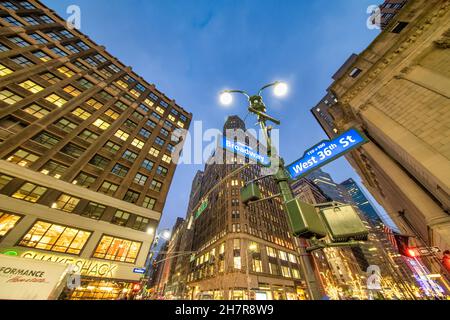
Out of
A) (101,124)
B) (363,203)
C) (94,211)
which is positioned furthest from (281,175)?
(363,203)

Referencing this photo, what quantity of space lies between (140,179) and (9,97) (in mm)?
16558

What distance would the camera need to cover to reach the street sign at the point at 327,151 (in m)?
4.09

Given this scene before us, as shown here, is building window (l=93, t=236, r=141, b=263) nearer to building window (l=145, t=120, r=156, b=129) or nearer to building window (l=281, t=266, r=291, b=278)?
building window (l=145, t=120, r=156, b=129)

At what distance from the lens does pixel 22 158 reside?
1673 centimetres

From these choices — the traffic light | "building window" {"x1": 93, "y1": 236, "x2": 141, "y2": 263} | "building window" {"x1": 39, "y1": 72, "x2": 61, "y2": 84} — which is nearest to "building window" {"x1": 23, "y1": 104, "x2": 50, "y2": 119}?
"building window" {"x1": 39, "y1": 72, "x2": 61, "y2": 84}

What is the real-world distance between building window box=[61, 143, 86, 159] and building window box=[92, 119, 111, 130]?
441 centimetres

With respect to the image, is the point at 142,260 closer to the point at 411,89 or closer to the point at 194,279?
the point at 411,89

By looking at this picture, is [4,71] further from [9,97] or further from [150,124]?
[150,124]

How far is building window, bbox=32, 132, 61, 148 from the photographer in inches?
734

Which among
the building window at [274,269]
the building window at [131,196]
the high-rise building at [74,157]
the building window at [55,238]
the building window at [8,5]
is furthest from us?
the building window at [274,269]

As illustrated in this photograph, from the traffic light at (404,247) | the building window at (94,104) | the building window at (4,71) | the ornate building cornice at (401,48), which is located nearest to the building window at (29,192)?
the building window at (94,104)

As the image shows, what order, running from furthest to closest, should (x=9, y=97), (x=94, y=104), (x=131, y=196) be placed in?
(x=94, y=104)
(x=131, y=196)
(x=9, y=97)

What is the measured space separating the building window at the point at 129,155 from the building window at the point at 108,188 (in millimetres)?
4497

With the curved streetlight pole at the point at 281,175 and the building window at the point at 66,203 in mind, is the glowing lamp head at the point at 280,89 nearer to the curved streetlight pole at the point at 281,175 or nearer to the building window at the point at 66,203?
the curved streetlight pole at the point at 281,175
